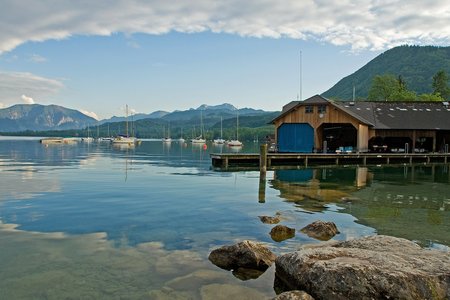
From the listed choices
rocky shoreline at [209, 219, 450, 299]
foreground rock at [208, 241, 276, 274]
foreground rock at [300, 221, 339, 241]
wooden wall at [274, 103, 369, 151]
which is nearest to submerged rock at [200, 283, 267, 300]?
rocky shoreline at [209, 219, 450, 299]

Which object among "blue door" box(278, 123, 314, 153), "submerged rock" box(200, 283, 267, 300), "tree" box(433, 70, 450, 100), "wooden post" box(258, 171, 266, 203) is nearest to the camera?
"submerged rock" box(200, 283, 267, 300)

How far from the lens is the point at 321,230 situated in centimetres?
1227

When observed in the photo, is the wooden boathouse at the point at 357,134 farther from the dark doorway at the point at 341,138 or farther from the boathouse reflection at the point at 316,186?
the boathouse reflection at the point at 316,186

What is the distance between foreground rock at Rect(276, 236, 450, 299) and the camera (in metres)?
6.57

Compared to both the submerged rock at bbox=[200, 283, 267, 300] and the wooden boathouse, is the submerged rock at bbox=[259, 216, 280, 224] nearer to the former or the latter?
the submerged rock at bbox=[200, 283, 267, 300]

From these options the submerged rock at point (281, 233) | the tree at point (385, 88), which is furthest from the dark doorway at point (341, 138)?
the tree at point (385, 88)

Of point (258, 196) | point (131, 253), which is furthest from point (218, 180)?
point (131, 253)

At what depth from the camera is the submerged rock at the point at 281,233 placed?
39.2 ft

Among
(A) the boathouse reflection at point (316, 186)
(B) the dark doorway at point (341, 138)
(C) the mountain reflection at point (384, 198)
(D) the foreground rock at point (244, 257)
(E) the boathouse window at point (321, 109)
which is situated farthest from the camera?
(B) the dark doorway at point (341, 138)

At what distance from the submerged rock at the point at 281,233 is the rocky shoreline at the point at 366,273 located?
3238 mm

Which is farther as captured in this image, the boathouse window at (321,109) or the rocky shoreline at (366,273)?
the boathouse window at (321,109)

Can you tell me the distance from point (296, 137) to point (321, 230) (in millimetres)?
32967

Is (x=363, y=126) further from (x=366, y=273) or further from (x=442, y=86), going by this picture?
(x=442, y=86)

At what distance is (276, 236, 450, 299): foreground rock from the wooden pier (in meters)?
28.5
